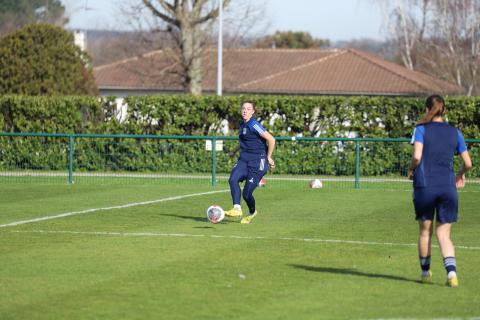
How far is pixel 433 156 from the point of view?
1028 cm

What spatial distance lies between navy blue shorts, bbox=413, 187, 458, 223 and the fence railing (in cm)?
1582

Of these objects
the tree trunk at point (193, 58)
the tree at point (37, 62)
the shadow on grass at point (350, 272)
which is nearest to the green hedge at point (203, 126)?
the tree at point (37, 62)

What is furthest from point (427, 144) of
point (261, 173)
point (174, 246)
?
point (261, 173)

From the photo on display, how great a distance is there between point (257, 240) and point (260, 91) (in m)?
47.0

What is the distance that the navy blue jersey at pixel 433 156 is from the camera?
404 inches

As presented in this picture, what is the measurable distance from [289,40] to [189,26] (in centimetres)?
5301

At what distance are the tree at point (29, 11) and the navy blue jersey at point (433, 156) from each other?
87766mm

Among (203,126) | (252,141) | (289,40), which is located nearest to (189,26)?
(203,126)

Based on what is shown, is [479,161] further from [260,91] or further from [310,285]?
[260,91]

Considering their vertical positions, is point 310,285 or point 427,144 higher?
point 427,144

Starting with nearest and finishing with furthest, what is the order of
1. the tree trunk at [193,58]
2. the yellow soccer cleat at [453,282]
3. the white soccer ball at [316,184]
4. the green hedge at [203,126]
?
the yellow soccer cleat at [453,282] < the white soccer ball at [316,184] < the green hedge at [203,126] < the tree trunk at [193,58]

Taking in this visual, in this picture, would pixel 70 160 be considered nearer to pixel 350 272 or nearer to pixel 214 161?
pixel 214 161

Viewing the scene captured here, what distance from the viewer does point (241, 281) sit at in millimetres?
10625

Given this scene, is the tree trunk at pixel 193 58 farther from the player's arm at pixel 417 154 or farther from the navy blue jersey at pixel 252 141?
the player's arm at pixel 417 154
